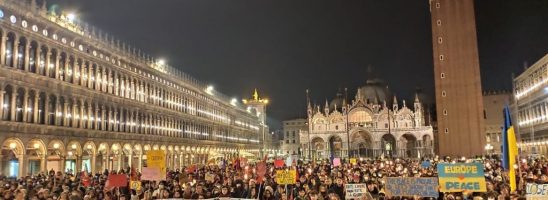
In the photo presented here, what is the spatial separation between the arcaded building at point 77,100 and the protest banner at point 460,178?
2994cm

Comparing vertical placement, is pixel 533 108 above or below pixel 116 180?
above

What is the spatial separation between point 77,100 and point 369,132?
67.1 m

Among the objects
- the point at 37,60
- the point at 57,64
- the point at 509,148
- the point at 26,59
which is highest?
the point at 57,64

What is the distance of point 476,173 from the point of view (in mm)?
14312

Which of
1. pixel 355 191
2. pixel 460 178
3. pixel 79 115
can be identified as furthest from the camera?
pixel 79 115

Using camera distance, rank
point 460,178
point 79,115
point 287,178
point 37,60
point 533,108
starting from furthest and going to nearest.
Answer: point 533,108, point 79,115, point 37,60, point 287,178, point 460,178

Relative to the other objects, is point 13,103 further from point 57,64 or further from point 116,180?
point 116,180

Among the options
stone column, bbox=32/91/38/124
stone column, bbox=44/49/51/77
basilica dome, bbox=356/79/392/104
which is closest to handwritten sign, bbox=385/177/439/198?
stone column, bbox=32/91/38/124

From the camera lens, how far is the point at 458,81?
64250 millimetres

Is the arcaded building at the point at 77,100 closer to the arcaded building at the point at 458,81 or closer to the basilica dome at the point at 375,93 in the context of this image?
the arcaded building at the point at 458,81

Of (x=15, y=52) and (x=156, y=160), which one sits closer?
(x=156, y=160)

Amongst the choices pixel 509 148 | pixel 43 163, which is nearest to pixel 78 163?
pixel 43 163

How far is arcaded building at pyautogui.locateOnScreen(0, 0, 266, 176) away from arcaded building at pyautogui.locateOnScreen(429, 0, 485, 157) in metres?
38.0

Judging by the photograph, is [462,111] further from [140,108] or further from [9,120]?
[9,120]
